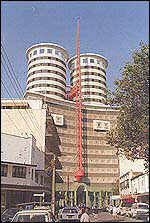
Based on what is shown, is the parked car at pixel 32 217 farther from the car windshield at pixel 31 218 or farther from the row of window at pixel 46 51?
the row of window at pixel 46 51

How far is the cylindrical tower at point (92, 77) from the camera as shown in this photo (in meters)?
115

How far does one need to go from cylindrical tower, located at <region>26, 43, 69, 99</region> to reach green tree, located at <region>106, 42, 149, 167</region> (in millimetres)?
78562

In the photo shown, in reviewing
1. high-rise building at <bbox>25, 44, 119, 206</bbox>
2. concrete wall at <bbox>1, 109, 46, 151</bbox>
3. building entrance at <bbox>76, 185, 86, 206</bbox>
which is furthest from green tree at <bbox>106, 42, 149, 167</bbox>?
building entrance at <bbox>76, 185, 86, 206</bbox>

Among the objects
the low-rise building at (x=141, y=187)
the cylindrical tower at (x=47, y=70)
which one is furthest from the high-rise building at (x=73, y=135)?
the low-rise building at (x=141, y=187)

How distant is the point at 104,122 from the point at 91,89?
18.0m

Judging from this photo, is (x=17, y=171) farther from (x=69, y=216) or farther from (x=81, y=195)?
(x=81, y=195)

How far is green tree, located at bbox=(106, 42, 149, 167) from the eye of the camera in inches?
802

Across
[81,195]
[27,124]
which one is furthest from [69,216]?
[81,195]

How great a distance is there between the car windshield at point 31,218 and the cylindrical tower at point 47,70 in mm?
87881

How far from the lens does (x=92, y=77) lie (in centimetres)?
11650

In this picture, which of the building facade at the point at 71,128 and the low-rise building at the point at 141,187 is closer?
the low-rise building at the point at 141,187

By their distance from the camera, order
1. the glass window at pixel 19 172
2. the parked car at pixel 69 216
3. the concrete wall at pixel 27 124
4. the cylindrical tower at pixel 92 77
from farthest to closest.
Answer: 1. the cylindrical tower at pixel 92 77
2. the concrete wall at pixel 27 124
3. the glass window at pixel 19 172
4. the parked car at pixel 69 216

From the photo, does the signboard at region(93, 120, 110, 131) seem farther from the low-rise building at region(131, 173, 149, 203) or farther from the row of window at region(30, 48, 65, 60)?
the low-rise building at region(131, 173, 149, 203)

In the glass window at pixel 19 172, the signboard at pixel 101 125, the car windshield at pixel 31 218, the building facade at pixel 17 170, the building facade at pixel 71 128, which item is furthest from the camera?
the signboard at pixel 101 125
